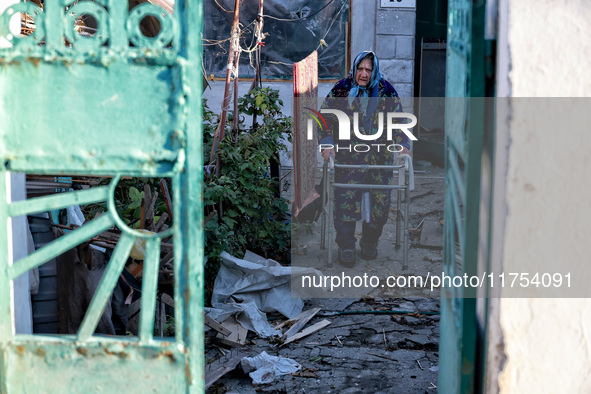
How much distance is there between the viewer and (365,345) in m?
4.18

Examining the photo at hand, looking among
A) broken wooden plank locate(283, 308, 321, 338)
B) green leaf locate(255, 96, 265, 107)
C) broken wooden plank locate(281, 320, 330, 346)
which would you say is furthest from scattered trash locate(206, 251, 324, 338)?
green leaf locate(255, 96, 265, 107)

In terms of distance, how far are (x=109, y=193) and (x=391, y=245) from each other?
5.12 m

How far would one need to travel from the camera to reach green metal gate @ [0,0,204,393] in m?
1.70

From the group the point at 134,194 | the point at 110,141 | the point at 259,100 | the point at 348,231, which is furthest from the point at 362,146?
Result: the point at 110,141

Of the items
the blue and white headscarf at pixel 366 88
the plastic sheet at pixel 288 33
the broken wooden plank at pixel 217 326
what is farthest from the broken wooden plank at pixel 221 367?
the plastic sheet at pixel 288 33

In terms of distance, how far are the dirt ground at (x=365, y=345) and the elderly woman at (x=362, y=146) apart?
333 mm

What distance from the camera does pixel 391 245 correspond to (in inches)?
259

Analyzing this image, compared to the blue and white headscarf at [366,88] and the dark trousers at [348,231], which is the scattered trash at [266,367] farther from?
the blue and white headscarf at [366,88]

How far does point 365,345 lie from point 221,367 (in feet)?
3.53

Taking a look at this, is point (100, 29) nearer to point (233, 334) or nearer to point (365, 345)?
point (233, 334)

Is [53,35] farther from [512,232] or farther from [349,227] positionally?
[349,227]

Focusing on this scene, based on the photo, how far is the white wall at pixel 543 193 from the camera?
1608mm

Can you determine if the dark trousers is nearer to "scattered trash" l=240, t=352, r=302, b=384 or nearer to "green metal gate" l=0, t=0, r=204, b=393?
"scattered trash" l=240, t=352, r=302, b=384

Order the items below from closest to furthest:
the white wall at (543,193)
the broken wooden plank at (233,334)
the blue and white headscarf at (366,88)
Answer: the white wall at (543,193) < the broken wooden plank at (233,334) < the blue and white headscarf at (366,88)
